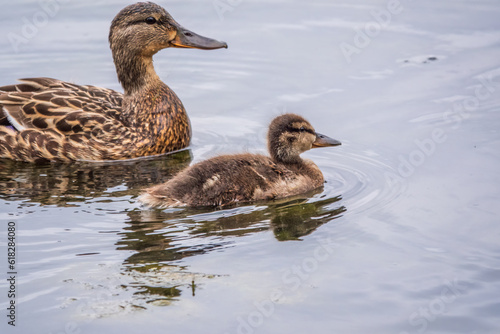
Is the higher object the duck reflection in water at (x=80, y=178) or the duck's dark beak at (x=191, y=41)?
the duck's dark beak at (x=191, y=41)

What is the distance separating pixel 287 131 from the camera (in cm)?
700

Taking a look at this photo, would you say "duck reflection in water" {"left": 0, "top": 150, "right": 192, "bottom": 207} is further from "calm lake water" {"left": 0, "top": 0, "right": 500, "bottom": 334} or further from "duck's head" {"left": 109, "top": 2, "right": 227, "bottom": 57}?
"duck's head" {"left": 109, "top": 2, "right": 227, "bottom": 57}

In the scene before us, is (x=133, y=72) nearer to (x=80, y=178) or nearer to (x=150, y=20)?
(x=150, y=20)

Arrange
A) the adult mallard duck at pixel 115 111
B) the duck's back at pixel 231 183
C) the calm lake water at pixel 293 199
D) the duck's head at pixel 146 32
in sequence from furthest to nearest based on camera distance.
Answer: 1. the duck's head at pixel 146 32
2. the adult mallard duck at pixel 115 111
3. the duck's back at pixel 231 183
4. the calm lake water at pixel 293 199

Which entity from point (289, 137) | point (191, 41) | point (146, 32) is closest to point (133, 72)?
point (146, 32)

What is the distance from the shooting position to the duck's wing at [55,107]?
25.8 ft

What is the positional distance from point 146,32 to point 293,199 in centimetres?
241

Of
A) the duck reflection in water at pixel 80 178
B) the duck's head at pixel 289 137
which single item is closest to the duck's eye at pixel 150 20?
the duck reflection in water at pixel 80 178

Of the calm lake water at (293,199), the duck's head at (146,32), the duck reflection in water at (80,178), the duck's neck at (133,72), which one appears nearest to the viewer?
the calm lake water at (293,199)

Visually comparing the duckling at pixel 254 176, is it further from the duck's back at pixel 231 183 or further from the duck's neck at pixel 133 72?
the duck's neck at pixel 133 72

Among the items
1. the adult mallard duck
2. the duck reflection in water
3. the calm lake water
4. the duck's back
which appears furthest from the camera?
the adult mallard duck

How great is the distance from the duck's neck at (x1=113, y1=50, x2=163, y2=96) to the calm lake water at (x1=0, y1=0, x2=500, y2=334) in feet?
→ 2.41

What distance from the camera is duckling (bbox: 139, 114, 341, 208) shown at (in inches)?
261

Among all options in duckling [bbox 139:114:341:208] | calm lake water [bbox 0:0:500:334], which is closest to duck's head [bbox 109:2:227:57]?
calm lake water [bbox 0:0:500:334]
